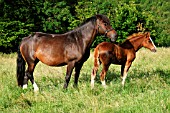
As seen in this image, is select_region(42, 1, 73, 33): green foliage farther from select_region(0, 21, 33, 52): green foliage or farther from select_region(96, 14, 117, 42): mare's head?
select_region(96, 14, 117, 42): mare's head

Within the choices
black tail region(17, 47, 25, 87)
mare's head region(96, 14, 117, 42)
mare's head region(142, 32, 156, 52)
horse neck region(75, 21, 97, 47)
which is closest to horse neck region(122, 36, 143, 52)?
mare's head region(142, 32, 156, 52)

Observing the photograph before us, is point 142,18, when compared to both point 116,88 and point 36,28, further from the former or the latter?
point 116,88

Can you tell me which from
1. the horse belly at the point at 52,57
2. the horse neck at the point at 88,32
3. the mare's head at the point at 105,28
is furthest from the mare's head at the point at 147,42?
the horse belly at the point at 52,57

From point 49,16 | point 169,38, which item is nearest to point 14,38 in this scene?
point 49,16

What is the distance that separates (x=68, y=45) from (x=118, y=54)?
1641mm

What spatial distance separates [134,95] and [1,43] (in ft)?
70.6

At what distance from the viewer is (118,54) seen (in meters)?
8.02

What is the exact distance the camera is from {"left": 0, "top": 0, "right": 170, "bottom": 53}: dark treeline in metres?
27.4

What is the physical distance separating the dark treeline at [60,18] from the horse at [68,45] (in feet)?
63.2

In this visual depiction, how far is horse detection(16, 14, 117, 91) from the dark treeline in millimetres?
19274

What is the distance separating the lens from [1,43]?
2569cm

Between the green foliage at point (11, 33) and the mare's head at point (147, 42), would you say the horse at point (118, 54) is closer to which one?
the mare's head at point (147, 42)

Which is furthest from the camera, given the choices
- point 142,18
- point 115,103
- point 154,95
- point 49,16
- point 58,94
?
point 142,18

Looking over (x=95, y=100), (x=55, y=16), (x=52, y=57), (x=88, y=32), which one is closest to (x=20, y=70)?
(x=52, y=57)
